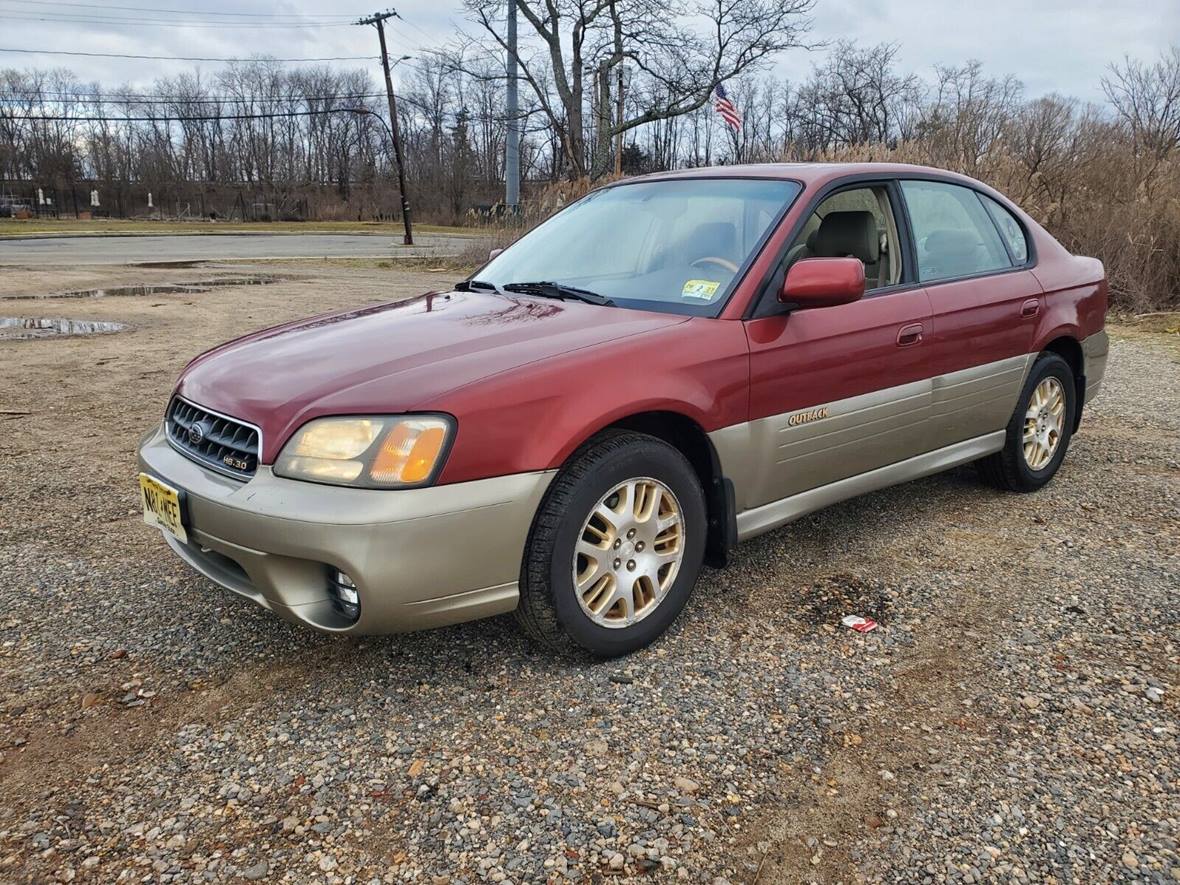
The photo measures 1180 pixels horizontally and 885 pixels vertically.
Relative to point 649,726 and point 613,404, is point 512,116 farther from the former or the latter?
point 649,726

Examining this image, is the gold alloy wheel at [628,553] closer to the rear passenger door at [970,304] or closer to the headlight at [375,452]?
the headlight at [375,452]

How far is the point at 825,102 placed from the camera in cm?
6166

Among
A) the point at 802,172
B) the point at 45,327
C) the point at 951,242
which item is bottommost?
the point at 45,327

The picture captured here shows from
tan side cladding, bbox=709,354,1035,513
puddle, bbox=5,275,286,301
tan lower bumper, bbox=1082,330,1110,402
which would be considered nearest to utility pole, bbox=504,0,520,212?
puddle, bbox=5,275,286,301

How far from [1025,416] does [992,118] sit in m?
11.8

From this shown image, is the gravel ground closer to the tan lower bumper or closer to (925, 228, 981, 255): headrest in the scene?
the tan lower bumper

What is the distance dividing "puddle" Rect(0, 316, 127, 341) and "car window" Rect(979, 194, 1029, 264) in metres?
8.67

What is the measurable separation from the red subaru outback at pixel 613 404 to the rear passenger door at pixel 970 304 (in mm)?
14

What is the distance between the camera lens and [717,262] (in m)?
3.15

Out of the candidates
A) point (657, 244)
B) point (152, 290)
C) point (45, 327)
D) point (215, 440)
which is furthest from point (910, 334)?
point (152, 290)

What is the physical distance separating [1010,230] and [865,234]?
109 centimetres

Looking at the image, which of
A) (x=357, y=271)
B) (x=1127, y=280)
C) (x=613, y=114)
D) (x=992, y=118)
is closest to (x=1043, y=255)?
(x=1127, y=280)

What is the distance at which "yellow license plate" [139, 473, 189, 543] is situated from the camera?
2.56 m

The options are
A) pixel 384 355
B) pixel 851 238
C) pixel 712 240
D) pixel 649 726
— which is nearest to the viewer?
pixel 649 726
